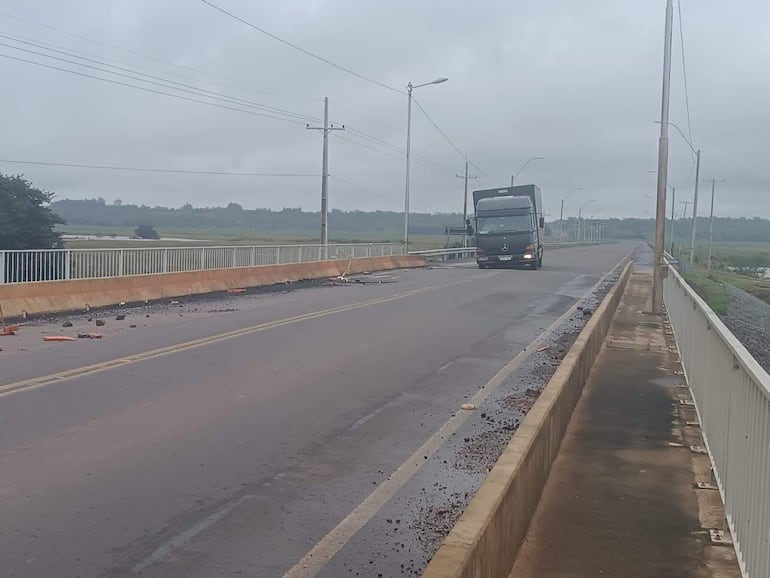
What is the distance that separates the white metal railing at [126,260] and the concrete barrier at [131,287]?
1.03ft

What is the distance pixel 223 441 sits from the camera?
774cm

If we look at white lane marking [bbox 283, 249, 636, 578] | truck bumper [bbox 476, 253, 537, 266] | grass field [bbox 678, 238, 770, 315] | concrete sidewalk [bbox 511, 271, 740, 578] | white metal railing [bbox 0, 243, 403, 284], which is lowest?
grass field [bbox 678, 238, 770, 315]

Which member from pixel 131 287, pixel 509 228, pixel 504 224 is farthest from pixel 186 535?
pixel 504 224

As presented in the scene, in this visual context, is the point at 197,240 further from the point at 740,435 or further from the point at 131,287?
the point at 740,435

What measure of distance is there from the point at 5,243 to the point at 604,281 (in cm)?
2165

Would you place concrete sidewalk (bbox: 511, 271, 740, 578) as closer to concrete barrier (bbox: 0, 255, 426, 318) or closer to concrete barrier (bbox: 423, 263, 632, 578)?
concrete barrier (bbox: 423, 263, 632, 578)

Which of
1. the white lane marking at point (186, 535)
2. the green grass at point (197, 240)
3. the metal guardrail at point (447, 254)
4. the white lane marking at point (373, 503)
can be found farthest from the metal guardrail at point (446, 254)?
the white lane marking at point (186, 535)

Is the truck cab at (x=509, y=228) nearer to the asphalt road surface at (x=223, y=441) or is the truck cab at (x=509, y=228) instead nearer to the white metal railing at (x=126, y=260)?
the white metal railing at (x=126, y=260)

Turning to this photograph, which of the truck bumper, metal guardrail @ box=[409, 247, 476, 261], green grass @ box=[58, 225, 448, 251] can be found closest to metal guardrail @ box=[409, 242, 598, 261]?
metal guardrail @ box=[409, 247, 476, 261]

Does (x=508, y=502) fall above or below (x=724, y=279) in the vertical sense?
above

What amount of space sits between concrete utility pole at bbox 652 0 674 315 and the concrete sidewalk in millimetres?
10505

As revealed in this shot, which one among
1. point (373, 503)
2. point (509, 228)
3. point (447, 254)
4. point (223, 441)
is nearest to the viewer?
point (373, 503)

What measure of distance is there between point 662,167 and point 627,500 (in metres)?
16.2

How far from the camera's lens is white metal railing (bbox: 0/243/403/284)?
18219 millimetres
